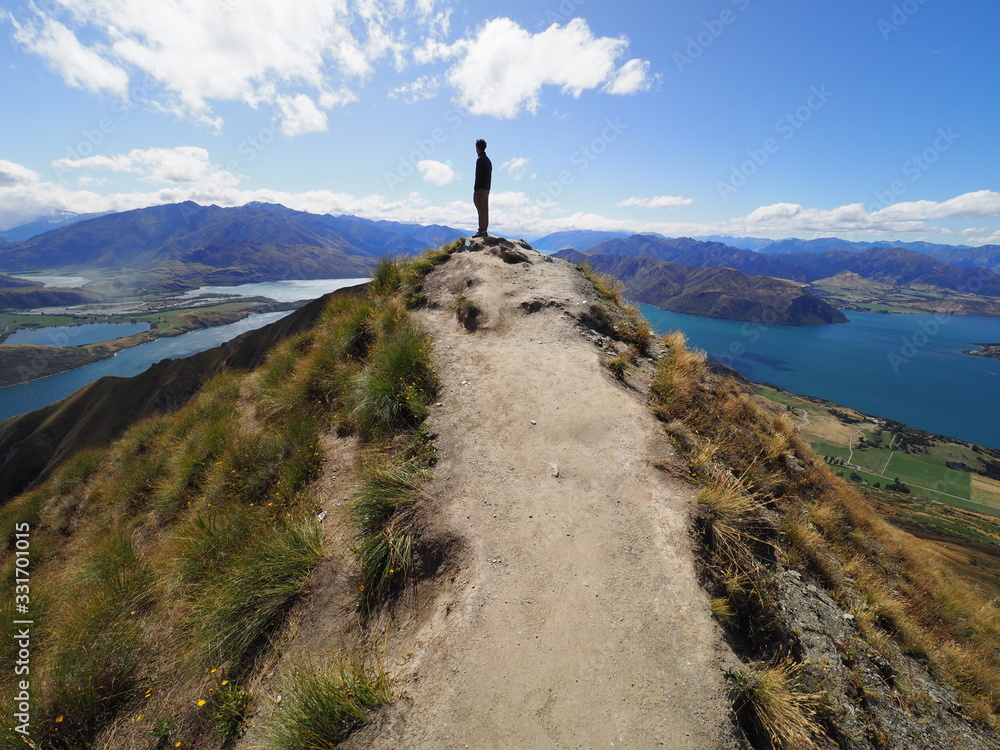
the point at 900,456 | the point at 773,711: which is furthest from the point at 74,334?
the point at 900,456

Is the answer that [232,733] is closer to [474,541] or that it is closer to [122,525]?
[474,541]

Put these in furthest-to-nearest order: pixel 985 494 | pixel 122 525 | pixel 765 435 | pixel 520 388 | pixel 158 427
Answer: pixel 985 494 → pixel 158 427 → pixel 765 435 → pixel 122 525 → pixel 520 388

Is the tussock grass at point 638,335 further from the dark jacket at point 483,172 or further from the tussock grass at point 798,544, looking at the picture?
the dark jacket at point 483,172

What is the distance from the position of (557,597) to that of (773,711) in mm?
2269

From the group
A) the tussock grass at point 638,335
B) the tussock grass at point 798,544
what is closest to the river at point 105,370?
the tussock grass at point 638,335

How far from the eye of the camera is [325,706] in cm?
362

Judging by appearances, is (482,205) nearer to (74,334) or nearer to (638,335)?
(638,335)

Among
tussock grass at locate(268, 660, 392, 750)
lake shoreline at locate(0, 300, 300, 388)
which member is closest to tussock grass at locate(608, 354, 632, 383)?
tussock grass at locate(268, 660, 392, 750)

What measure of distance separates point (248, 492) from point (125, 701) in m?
3.62

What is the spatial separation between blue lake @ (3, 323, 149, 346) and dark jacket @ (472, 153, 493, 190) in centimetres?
18664

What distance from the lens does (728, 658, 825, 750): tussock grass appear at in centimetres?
370

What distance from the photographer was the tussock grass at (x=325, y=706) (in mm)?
3488

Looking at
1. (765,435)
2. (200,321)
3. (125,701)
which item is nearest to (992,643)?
(765,435)

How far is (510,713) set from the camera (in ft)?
11.8
